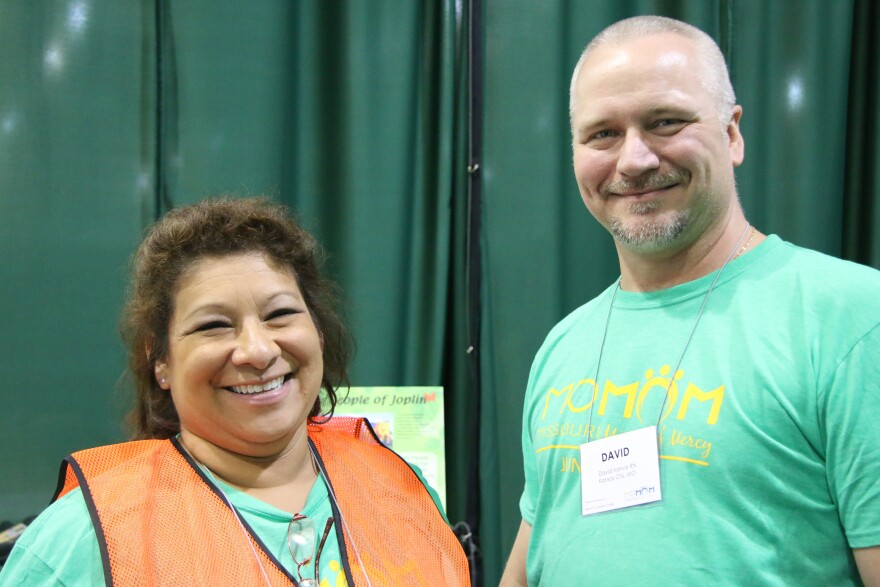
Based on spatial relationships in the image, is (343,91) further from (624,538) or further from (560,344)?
(624,538)

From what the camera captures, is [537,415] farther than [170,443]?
Yes

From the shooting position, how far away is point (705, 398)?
1.18 meters

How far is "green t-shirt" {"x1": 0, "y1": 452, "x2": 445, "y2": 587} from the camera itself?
3.38 ft

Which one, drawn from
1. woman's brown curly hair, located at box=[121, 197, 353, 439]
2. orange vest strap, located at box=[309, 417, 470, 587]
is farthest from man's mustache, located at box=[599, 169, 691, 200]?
Answer: orange vest strap, located at box=[309, 417, 470, 587]

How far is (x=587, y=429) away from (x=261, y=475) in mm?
550

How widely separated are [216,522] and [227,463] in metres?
0.12

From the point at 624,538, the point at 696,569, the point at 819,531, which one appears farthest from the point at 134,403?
the point at 819,531

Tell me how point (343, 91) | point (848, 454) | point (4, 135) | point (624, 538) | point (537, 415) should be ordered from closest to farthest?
point (848, 454), point (624, 538), point (537, 415), point (4, 135), point (343, 91)

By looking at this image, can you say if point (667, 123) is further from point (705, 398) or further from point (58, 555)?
point (58, 555)

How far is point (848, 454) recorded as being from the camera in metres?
1.05

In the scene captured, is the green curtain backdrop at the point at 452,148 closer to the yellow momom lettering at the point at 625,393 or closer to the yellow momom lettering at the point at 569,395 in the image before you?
the yellow momom lettering at the point at 569,395

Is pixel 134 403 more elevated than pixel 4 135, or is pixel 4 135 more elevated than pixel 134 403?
pixel 4 135

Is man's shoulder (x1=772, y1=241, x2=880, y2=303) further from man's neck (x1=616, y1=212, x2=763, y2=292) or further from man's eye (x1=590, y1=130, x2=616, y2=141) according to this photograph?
man's eye (x1=590, y1=130, x2=616, y2=141)

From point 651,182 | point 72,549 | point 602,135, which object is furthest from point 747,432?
point 72,549
